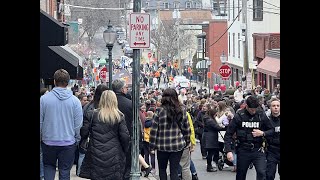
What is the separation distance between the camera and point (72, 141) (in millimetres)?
9711

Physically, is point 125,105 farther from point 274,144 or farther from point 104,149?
point 274,144

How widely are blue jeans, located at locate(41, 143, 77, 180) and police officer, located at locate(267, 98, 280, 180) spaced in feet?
10.2

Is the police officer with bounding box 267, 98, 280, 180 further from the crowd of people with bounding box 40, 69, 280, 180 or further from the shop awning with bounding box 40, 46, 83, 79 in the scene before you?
the shop awning with bounding box 40, 46, 83, 79

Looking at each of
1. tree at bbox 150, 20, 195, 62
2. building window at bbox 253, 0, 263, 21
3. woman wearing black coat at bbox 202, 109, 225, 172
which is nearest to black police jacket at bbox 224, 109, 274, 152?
woman wearing black coat at bbox 202, 109, 225, 172

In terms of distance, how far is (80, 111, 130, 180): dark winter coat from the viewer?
10.0 m

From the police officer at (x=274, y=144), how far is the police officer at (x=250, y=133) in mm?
117

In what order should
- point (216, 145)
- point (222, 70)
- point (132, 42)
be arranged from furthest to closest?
point (222, 70) < point (216, 145) < point (132, 42)
